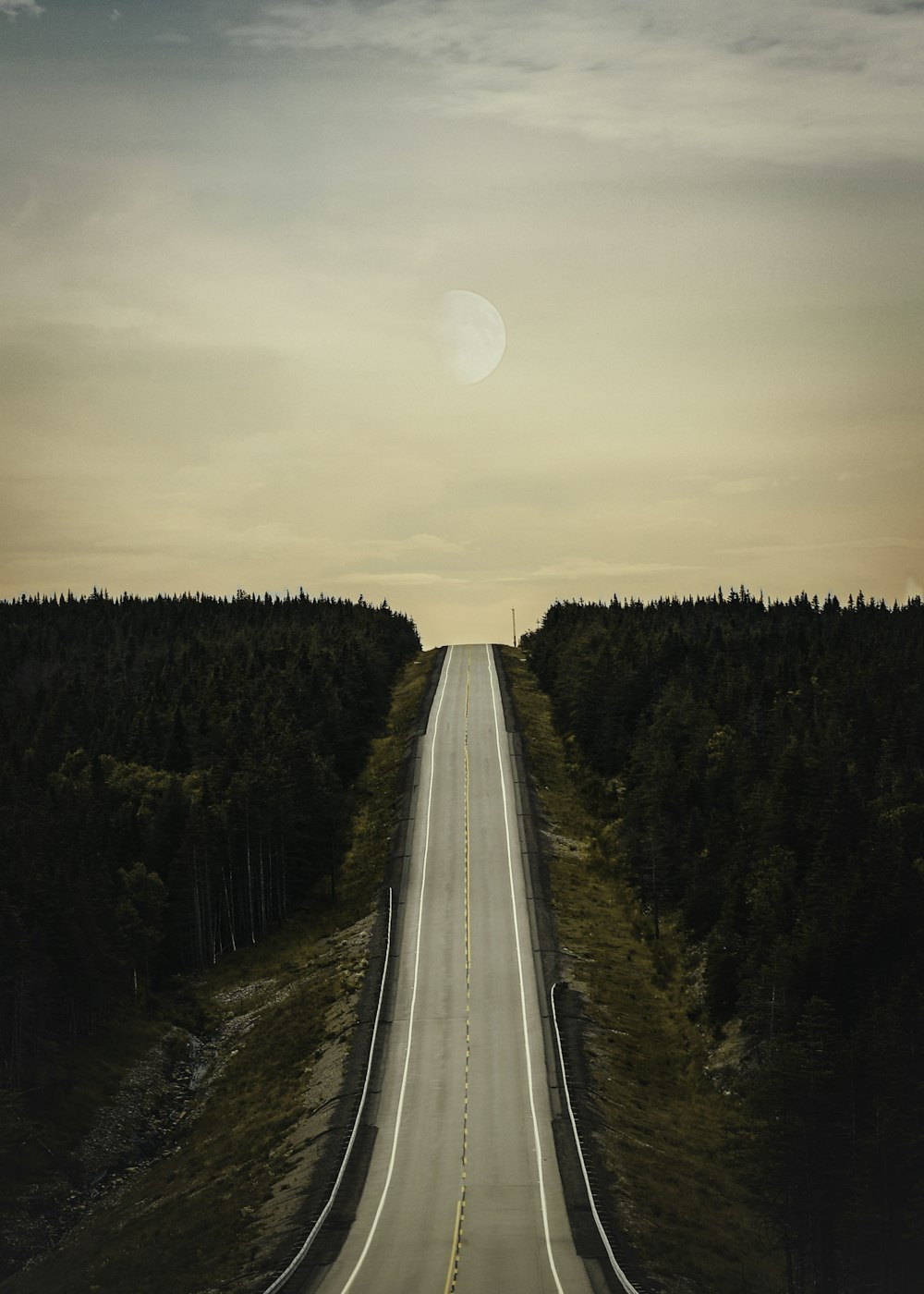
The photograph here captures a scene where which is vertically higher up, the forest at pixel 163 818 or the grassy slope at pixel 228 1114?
the forest at pixel 163 818

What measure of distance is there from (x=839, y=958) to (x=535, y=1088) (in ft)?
54.2

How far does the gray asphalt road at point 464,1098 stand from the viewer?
131ft

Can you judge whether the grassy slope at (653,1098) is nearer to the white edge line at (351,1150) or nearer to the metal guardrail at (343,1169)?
the white edge line at (351,1150)

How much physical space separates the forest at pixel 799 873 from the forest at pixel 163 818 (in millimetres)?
25432

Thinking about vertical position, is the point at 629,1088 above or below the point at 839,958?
below

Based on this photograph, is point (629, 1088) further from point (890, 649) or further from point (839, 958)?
point (890, 649)

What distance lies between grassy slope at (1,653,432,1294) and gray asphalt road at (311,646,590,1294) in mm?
3616

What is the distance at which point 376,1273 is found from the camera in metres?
39.1

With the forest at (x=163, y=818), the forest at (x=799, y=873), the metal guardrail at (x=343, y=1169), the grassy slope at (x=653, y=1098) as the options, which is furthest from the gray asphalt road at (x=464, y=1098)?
the forest at (x=163, y=818)

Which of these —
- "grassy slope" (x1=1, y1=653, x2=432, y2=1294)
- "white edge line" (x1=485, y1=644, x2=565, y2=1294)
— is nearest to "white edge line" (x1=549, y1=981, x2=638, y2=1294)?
"white edge line" (x1=485, y1=644, x2=565, y2=1294)

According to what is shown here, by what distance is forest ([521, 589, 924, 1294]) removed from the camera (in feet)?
153

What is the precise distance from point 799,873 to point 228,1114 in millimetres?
34712

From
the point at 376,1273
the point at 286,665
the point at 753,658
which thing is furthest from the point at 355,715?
the point at 376,1273

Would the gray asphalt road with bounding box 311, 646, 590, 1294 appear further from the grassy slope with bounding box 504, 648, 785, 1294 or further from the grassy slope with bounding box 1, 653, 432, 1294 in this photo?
the grassy slope with bounding box 1, 653, 432, 1294
